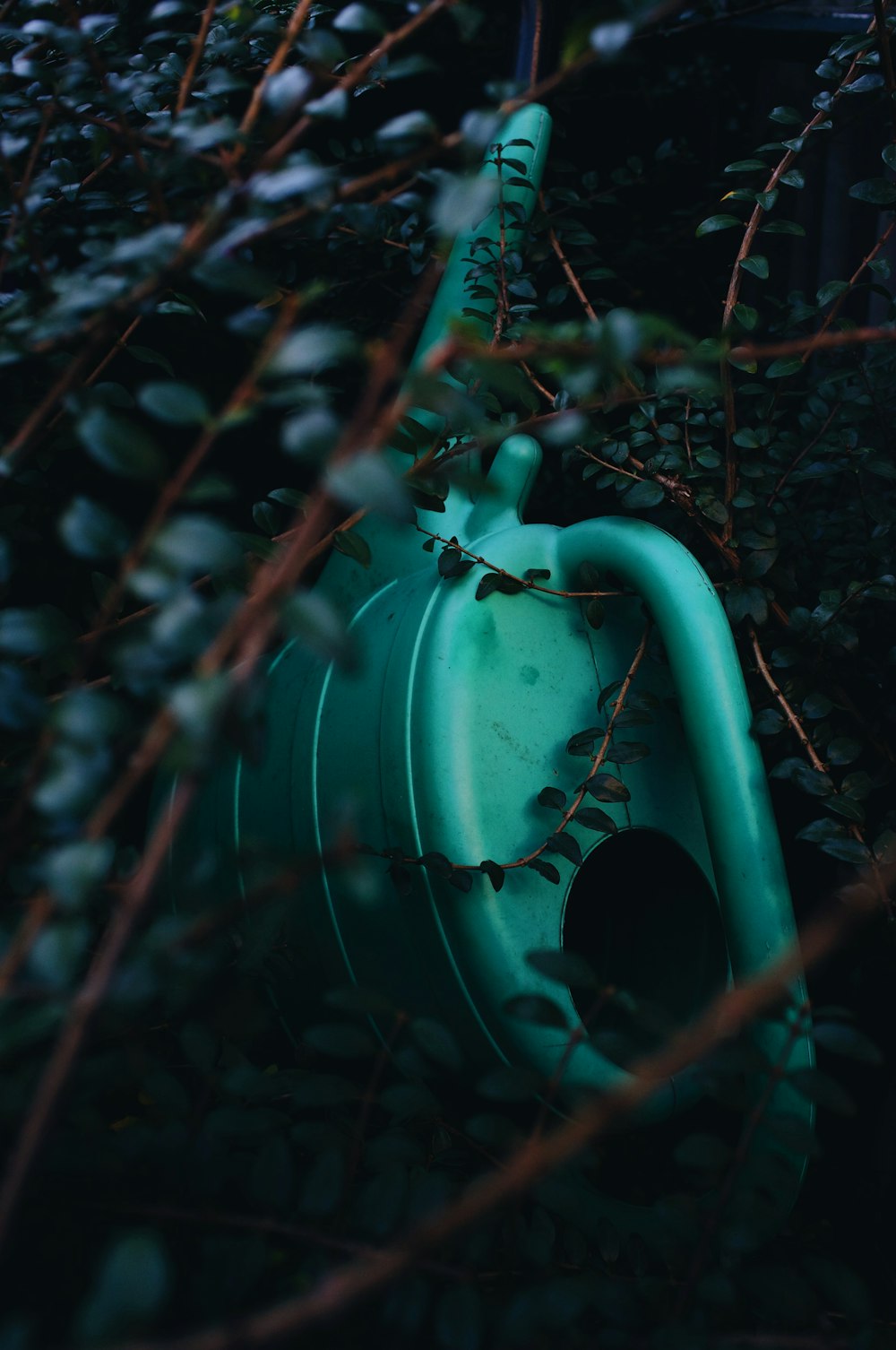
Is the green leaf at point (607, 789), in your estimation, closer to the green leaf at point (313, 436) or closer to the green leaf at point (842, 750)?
the green leaf at point (842, 750)

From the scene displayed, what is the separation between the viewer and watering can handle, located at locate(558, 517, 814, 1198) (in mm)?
798

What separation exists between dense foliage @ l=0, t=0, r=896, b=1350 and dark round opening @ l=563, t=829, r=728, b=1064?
0.17m

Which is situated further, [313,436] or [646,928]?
[646,928]

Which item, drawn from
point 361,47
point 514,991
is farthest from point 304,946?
point 361,47

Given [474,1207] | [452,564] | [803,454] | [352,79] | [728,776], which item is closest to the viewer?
[474,1207]

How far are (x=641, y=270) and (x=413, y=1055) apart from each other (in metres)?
1.74

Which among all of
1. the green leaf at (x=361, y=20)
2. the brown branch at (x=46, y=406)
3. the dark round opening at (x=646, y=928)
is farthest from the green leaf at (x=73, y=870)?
the dark round opening at (x=646, y=928)

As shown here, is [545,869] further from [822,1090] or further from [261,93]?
[261,93]

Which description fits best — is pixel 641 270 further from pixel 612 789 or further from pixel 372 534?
pixel 612 789

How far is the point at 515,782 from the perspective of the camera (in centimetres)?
92

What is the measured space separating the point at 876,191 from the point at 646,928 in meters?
0.84

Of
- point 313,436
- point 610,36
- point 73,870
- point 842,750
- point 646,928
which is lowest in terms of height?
point 646,928

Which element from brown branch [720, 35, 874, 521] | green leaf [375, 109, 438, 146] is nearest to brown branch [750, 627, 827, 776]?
brown branch [720, 35, 874, 521]

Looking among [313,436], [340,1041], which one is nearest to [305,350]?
[313,436]
